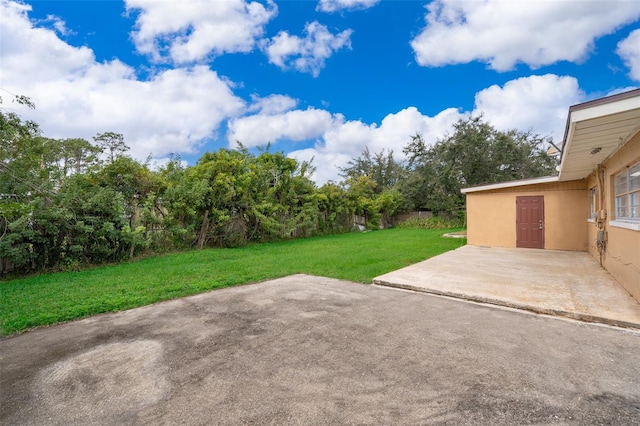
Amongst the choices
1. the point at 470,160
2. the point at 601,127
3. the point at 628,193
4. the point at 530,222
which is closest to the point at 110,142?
the point at 470,160

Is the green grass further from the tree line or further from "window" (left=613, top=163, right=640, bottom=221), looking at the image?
"window" (left=613, top=163, right=640, bottom=221)

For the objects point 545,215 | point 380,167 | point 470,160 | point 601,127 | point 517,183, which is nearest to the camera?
point 601,127

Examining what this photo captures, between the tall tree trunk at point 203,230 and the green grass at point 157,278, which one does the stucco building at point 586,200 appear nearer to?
the green grass at point 157,278

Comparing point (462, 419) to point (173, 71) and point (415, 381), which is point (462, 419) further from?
point (173, 71)

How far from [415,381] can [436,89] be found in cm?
1441

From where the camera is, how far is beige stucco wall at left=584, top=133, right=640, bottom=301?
14.1ft

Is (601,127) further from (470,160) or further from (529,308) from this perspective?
(470,160)

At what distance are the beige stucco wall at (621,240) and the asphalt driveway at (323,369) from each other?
174cm

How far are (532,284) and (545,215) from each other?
237 inches

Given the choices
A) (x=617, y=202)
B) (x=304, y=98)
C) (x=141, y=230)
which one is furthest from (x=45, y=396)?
(x=304, y=98)

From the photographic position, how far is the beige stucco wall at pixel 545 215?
9297 mm

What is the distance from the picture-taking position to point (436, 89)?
14008mm

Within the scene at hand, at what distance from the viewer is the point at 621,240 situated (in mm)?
5121

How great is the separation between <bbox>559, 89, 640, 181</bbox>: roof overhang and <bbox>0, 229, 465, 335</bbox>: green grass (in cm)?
378
